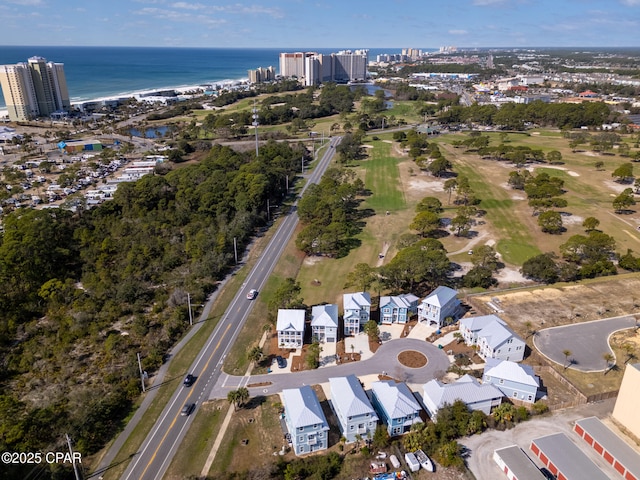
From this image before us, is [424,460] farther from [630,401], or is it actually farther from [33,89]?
[33,89]

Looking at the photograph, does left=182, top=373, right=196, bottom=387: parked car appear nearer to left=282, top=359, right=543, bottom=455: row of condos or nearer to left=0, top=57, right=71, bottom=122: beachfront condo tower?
left=282, top=359, right=543, bottom=455: row of condos

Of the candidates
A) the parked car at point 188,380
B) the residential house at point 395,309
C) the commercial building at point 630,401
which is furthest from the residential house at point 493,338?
the parked car at point 188,380

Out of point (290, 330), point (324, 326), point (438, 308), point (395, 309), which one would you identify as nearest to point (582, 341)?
point (438, 308)

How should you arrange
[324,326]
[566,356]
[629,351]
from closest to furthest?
1. [566,356]
2. [629,351]
3. [324,326]

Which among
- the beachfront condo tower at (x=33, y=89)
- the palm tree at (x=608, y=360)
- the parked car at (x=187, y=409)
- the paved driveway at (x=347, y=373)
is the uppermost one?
the beachfront condo tower at (x=33, y=89)

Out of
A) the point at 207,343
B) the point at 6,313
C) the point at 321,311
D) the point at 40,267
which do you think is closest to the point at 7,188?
the point at 40,267

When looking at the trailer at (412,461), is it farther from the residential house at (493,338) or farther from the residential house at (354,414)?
the residential house at (493,338)
